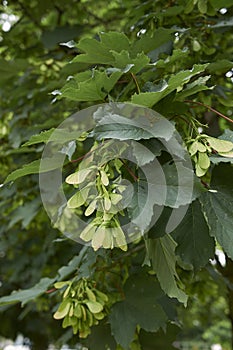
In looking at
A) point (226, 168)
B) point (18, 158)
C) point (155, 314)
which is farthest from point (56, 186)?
point (18, 158)

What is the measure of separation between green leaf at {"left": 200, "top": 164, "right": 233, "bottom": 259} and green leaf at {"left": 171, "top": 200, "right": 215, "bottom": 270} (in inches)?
1.9

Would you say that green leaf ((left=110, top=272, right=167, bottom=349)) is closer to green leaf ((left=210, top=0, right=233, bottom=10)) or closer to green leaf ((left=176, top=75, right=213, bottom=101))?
green leaf ((left=176, top=75, right=213, bottom=101))

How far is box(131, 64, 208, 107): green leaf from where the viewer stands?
88 centimetres

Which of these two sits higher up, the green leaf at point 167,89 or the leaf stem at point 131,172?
the green leaf at point 167,89

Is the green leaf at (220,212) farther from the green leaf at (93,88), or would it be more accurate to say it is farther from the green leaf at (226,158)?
the green leaf at (93,88)

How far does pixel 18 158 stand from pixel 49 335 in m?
1.88

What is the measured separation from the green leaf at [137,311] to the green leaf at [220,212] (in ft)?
1.25

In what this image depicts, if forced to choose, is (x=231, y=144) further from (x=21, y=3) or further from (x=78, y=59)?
(x=21, y=3)

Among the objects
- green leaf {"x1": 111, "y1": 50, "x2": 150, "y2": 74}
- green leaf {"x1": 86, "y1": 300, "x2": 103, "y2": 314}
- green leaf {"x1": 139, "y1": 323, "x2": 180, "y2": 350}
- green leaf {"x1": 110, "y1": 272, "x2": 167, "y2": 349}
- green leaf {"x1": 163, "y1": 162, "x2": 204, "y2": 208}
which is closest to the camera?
green leaf {"x1": 163, "y1": 162, "x2": 204, "y2": 208}

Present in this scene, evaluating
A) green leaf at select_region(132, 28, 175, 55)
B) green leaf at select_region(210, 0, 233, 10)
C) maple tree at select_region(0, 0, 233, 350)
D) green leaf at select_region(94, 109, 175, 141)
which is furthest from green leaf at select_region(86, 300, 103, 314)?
green leaf at select_region(210, 0, 233, 10)

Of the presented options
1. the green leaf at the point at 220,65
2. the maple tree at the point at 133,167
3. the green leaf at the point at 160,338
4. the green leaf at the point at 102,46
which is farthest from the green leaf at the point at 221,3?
the green leaf at the point at 160,338

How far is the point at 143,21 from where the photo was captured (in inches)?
54.7

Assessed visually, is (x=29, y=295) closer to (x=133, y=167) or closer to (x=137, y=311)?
(x=137, y=311)

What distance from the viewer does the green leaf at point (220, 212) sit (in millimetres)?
938
